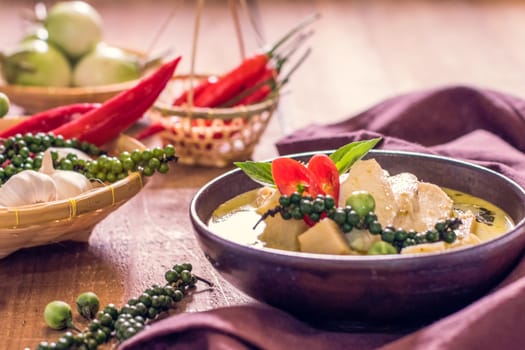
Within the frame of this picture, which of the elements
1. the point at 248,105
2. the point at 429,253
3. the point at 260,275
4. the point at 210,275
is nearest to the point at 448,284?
the point at 429,253

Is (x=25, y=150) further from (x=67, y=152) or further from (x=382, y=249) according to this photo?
(x=382, y=249)

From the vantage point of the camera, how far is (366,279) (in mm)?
981

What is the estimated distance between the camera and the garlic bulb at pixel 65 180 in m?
1.33

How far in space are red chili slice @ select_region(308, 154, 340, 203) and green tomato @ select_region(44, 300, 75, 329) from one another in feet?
1.11

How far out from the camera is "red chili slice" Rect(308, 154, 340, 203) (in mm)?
1122

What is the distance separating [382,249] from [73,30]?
1294mm

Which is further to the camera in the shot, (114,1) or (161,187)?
(114,1)

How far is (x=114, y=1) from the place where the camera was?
3.58m

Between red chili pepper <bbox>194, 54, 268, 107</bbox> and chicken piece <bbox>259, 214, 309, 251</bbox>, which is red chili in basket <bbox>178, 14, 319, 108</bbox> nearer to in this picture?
red chili pepper <bbox>194, 54, 268, 107</bbox>

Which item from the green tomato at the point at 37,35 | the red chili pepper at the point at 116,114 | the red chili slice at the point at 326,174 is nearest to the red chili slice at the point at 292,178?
the red chili slice at the point at 326,174

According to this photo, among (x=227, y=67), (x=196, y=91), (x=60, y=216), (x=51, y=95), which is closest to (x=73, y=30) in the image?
(x=51, y=95)

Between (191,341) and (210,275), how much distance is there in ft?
0.84

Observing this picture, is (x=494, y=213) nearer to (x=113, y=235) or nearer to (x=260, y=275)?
(x=260, y=275)

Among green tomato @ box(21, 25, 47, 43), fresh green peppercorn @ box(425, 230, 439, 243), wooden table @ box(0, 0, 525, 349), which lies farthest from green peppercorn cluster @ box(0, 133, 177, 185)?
green tomato @ box(21, 25, 47, 43)
